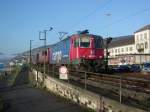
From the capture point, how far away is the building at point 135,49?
260 feet

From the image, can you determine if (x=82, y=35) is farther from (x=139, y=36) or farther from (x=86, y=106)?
(x=139, y=36)

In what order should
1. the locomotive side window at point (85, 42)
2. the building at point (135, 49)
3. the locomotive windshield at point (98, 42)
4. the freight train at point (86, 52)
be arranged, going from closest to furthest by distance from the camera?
the freight train at point (86, 52), the locomotive side window at point (85, 42), the locomotive windshield at point (98, 42), the building at point (135, 49)

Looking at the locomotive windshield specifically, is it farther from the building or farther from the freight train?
the building

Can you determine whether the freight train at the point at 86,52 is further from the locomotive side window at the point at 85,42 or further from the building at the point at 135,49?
the building at the point at 135,49

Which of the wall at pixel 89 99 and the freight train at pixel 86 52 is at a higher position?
the freight train at pixel 86 52

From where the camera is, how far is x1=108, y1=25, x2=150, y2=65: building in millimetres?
79250

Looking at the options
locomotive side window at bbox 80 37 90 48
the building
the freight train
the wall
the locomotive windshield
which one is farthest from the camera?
the building

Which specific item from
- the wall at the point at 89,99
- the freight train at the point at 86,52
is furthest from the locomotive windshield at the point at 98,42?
the wall at the point at 89,99

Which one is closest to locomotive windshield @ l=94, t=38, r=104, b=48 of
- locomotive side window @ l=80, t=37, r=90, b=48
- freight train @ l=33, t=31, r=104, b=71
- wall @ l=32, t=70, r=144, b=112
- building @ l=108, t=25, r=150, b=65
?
freight train @ l=33, t=31, r=104, b=71

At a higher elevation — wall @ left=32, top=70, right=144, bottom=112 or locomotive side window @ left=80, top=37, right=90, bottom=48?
locomotive side window @ left=80, top=37, right=90, bottom=48

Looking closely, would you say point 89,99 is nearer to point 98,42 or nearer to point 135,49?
point 98,42

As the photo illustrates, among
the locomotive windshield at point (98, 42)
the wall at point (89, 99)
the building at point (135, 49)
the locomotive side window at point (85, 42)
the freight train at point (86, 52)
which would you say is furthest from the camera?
the building at point (135, 49)

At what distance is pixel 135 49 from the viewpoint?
4119 inches

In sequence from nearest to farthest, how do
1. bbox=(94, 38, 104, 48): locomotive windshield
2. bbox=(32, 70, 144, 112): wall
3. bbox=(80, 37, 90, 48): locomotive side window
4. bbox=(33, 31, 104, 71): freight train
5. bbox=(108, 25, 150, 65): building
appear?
bbox=(32, 70, 144, 112): wall
bbox=(33, 31, 104, 71): freight train
bbox=(80, 37, 90, 48): locomotive side window
bbox=(94, 38, 104, 48): locomotive windshield
bbox=(108, 25, 150, 65): building
